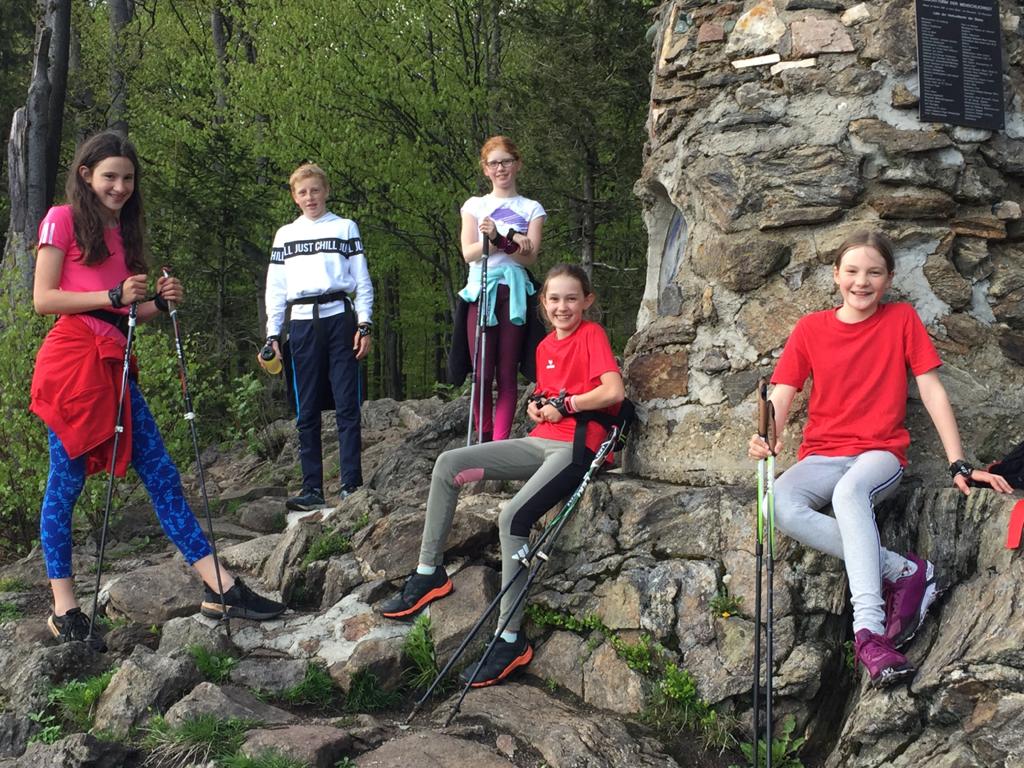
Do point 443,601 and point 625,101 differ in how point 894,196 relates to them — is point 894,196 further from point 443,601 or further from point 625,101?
point 625,101

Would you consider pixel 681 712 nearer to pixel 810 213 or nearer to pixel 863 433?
pixel 863 433

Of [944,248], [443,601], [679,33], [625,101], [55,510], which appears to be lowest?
[443,601]

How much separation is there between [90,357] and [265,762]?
7.03 ft

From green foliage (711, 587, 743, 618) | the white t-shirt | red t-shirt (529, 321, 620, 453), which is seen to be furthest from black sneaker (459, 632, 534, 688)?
the white t-shirt

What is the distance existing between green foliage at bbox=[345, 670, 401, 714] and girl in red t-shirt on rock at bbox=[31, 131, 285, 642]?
0.82 metres

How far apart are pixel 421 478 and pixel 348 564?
5.24 ft

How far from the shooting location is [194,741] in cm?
369

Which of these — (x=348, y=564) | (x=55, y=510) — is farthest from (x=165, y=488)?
(x=348, y=564)

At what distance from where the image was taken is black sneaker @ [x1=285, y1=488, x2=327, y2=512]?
6.37 metres

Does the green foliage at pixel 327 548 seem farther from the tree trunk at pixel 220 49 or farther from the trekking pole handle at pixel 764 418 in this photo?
the tree trunk at pixel 220 49

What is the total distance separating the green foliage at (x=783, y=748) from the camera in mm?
3787

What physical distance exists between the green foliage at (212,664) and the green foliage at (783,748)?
88.3 inches

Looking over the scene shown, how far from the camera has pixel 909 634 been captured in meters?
3.78

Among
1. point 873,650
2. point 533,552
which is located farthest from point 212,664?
point 873,650
